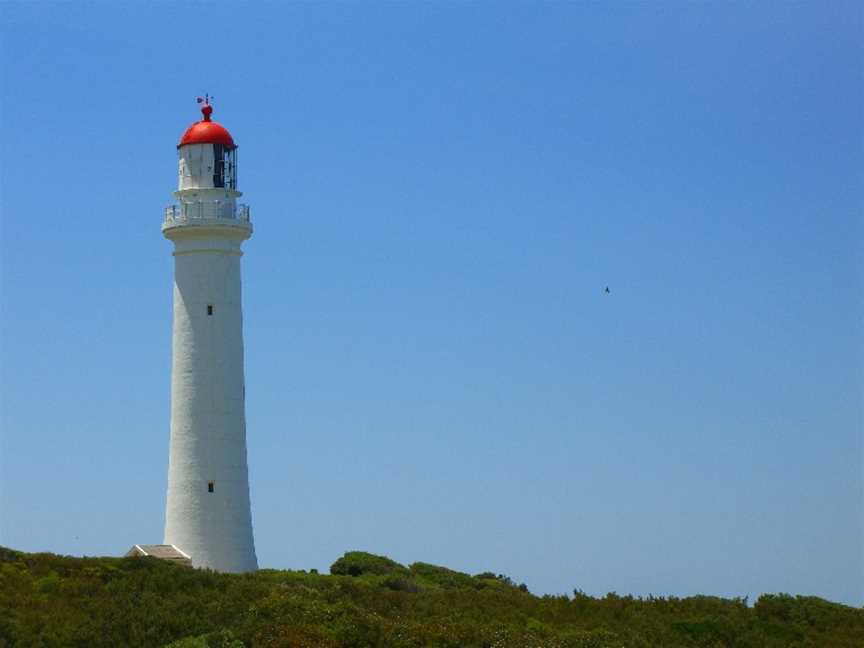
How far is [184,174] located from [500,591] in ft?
45.7

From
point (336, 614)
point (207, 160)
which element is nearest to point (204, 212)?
point (207, 160)

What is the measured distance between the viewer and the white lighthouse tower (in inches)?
1650

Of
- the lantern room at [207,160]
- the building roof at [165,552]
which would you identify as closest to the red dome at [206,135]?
the lantern room at [207,160]

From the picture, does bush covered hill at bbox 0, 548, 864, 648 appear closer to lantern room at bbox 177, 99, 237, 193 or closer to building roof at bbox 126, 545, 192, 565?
building roof at bbox 126, 545, 192, 565

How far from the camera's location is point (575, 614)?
35.1 m

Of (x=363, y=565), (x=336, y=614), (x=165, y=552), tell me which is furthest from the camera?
(x=363, y=565)

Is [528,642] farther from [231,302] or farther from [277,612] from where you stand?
[231,302]

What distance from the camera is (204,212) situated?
43.2 m

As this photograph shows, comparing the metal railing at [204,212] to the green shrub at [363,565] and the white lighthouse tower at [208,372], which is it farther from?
the green shrub at [363,565]

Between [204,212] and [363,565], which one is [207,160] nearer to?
[204,212]

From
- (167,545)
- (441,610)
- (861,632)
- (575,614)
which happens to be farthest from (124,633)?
(861,632)

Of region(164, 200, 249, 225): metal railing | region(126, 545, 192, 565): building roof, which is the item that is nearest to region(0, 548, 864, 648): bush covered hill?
region(126, 545, 192, 565): building roof

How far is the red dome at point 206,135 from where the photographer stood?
4388cm

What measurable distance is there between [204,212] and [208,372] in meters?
4.26
